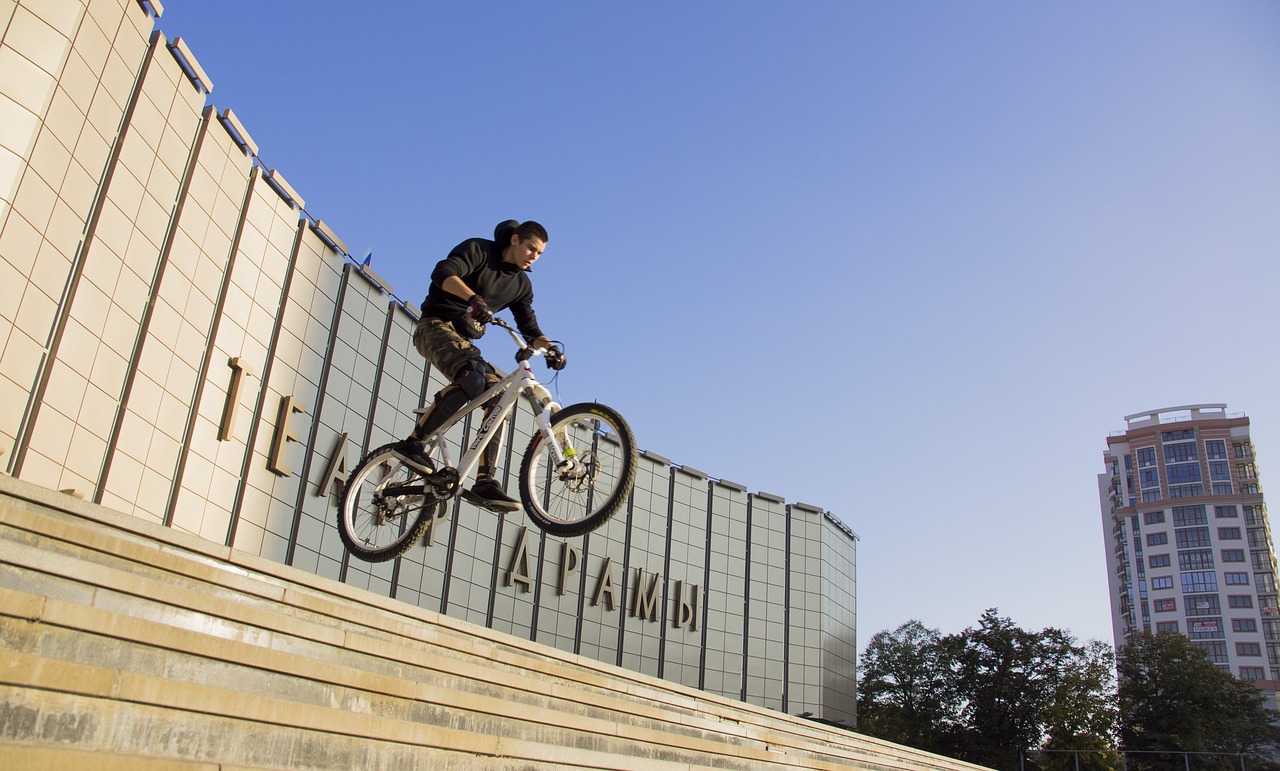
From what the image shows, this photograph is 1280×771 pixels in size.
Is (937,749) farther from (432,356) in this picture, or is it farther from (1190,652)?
(432,356)

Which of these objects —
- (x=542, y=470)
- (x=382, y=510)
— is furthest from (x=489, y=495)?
(x=382, y=510)

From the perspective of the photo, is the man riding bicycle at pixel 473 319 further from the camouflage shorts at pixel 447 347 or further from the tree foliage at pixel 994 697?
the tree foliage at pixel 994 697

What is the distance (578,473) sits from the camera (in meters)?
6.49

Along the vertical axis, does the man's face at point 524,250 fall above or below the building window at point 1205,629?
below

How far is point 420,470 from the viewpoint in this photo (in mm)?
7098

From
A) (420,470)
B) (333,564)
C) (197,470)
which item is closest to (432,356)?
(420,470)

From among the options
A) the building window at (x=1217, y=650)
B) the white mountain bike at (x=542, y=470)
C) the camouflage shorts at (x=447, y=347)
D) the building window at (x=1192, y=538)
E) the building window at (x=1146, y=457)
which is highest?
the building window at (x=1146, y=457)

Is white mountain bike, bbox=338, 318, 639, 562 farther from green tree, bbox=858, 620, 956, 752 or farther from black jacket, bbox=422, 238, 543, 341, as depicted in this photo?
green tree, bbox=858, 620, 956, 752

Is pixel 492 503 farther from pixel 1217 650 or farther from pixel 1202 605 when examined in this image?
pixel 1202 605

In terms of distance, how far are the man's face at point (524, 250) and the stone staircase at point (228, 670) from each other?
2.70 m

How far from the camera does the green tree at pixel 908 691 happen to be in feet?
200

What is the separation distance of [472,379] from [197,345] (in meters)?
22.5

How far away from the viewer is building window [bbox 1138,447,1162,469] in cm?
10900

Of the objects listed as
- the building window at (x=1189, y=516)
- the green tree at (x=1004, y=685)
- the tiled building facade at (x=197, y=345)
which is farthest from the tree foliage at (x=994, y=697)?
the building window at (x=1189, y=516)
